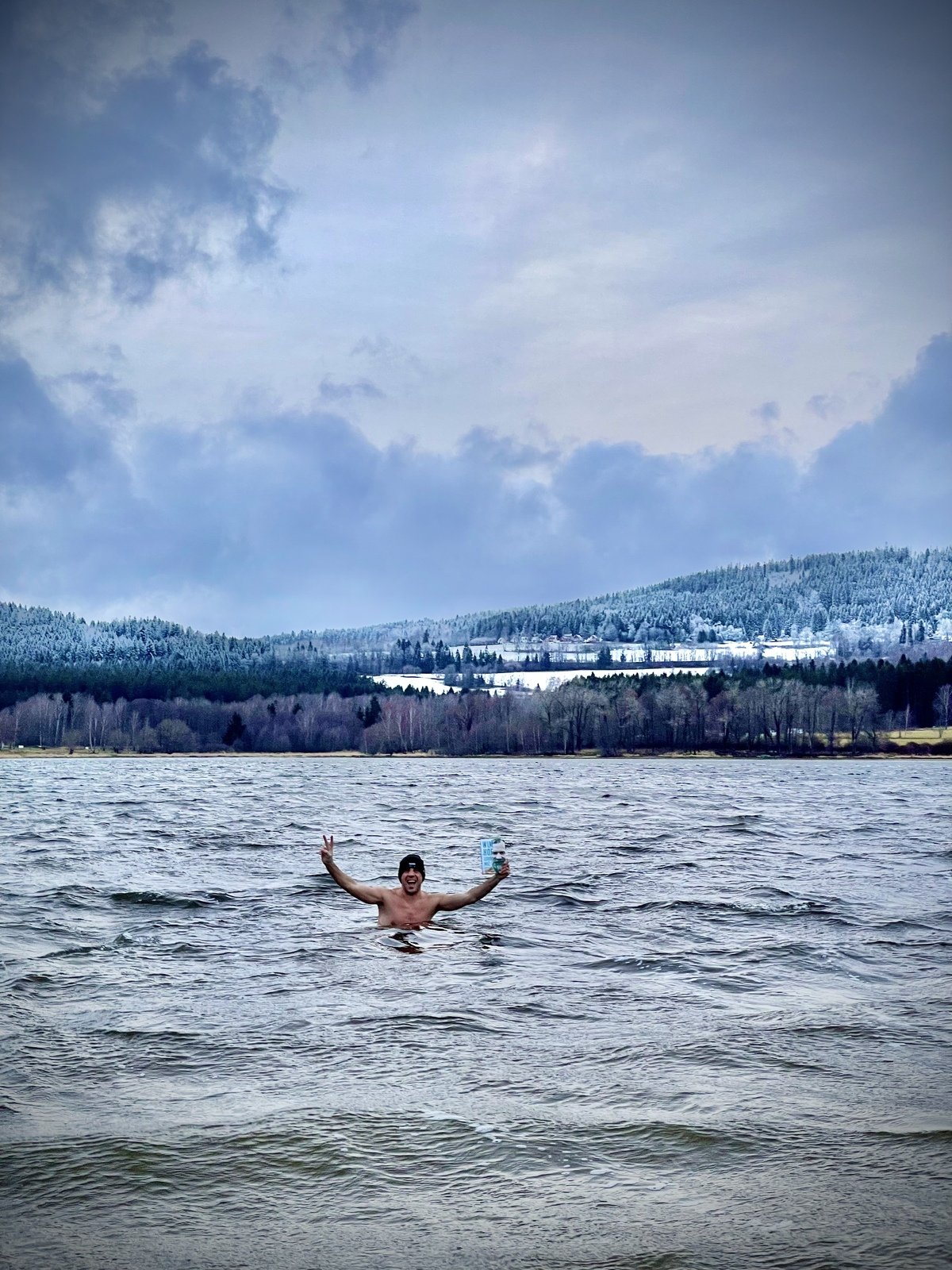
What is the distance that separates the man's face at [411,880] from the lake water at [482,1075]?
754 millimetres

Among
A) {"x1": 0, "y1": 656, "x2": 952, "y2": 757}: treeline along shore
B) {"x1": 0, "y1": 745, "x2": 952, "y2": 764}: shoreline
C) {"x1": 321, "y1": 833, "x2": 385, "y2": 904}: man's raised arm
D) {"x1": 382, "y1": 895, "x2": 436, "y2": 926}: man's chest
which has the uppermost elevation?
{"x1": 0, "y1": 656, "x2": 952, "y2": 757}: treeline along shore

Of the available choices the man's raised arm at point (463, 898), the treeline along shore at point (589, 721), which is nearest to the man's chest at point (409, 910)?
the man's raised arm at point (463, 898)

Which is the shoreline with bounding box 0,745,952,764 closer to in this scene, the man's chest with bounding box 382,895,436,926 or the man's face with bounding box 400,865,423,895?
the man's chest with bounding box 382,895,436,926

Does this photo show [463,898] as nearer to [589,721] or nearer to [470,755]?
[589,721]

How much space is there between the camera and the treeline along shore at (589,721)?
162 metres

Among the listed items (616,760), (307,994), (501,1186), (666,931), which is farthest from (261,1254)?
(616,760)

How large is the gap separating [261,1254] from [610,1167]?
2.46m

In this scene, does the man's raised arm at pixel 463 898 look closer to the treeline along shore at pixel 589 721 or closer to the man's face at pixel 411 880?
the man's face at pixel 411 880

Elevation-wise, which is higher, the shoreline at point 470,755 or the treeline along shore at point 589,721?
the treeline along shore at point 589,721

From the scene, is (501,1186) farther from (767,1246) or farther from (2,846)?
(2,846)

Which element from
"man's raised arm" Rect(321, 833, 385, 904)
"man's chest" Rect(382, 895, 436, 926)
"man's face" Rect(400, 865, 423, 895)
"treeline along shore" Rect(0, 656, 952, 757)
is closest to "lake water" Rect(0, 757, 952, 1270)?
"man's chest" Rect(382, 895, 436, 926)

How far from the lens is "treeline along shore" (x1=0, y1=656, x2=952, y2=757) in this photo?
16212cm

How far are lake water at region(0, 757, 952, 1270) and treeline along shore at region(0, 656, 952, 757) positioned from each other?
140178mm

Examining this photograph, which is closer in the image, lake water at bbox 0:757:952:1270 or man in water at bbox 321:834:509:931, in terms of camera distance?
lake water at bbox 0:757:952:1270
